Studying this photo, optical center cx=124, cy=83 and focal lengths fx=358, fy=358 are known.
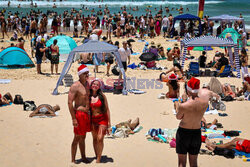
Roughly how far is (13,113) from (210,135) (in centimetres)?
468

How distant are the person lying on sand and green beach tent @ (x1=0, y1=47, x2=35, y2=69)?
33.5ft

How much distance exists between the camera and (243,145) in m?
6.31

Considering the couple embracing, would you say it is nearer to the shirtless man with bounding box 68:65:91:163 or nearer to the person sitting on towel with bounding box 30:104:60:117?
the shirtless man with bounding box 68:65:91:163

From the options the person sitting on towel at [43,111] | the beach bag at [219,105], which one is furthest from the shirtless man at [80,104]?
the beach bag at [219,105]

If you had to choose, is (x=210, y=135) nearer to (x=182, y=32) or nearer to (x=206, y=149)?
(x=206, y=149)

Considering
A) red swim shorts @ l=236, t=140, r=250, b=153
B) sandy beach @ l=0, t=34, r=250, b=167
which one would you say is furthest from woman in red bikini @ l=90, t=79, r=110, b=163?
red swim shorts @ l=236, t=140, r=250, b=153

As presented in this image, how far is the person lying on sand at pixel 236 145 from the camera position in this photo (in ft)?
20.6

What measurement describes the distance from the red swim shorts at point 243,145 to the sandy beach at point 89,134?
0.25 metres

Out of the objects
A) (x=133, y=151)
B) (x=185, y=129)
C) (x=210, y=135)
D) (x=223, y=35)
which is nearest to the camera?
(x=185, y=129)

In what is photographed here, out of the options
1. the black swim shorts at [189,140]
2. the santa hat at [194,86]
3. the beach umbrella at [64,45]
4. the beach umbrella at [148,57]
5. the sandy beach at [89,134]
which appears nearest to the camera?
the santa hat at [194,86]

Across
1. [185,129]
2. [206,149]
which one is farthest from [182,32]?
[185,129]

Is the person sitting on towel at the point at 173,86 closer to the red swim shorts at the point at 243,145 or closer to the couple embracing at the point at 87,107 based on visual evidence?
the red swim shorts at the point at 243,145

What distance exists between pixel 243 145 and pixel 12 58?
11.0 meters

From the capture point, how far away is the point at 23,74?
13.7m
